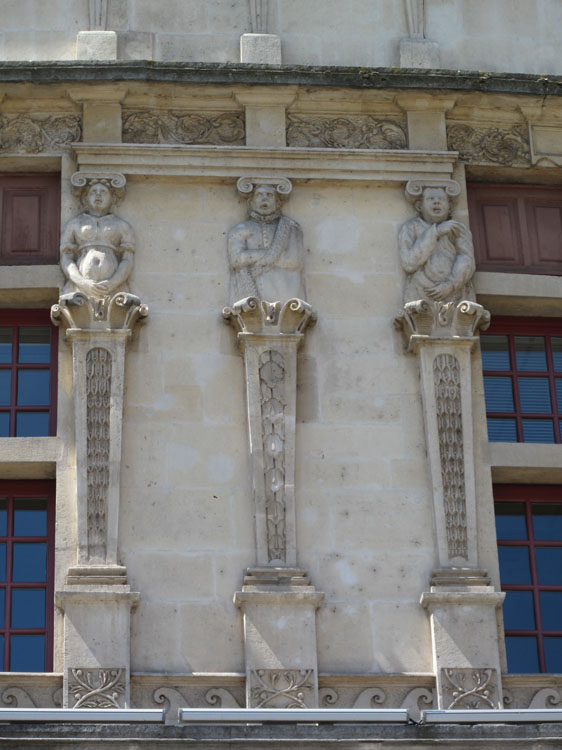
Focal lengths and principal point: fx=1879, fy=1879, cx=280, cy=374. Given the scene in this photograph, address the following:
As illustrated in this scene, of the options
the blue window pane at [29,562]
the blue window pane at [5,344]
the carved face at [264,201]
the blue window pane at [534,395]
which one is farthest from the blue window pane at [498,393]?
the blue window pane at [5,344]

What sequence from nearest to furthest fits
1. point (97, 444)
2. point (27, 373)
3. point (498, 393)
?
point (97, 444)
point (27, 373)
point (498, 393)

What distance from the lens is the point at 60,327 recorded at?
17.7 m

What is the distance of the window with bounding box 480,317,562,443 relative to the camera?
18.1 m

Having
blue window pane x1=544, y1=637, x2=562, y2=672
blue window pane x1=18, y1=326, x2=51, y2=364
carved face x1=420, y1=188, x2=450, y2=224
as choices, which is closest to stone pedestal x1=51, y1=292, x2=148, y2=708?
blue window pane x1=18, y1=326, x2=51, y2=364

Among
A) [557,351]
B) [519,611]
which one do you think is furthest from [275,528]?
[557,351]

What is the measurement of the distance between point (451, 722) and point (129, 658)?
320 centimetres

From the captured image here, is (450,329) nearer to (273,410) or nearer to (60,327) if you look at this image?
(273,410)

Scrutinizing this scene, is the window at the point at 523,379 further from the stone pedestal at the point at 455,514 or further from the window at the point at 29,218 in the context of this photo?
the window at the point at 29,218

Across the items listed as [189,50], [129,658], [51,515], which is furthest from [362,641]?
[189,50]

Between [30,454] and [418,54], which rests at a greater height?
[418,54]

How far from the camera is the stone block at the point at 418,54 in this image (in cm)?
1922

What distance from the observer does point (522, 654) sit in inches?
667

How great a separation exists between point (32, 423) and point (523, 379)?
4.77 m

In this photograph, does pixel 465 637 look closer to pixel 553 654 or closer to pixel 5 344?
pixel 553 654
